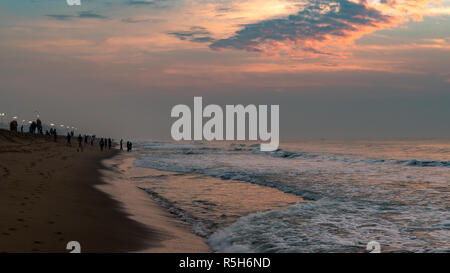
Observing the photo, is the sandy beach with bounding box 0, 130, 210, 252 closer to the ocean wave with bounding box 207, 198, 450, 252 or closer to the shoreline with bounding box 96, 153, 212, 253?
the shoreline with bounding box 96, 153, 212, 253

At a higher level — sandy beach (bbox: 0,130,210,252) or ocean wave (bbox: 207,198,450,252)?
sandy beach (bbox: 0,130,210,252)

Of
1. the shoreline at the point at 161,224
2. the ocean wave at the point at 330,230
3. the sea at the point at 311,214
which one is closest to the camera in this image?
the shoreline at the point at 161,224

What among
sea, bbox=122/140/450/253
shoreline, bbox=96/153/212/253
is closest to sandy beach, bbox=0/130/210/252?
shoreline, bbox=96/153/212/253

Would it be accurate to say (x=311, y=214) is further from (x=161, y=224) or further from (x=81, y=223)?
(x=81, y=223)

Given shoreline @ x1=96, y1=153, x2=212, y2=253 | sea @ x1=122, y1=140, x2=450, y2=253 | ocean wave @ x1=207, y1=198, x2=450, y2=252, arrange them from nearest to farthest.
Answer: shoreline @ x1=96, y1=153, x2=212, y2=253
ocean wave @ x1=207, y1=198, x2=450, y2=252
sea @ x1=122, y1=140, x2=450, y2=253

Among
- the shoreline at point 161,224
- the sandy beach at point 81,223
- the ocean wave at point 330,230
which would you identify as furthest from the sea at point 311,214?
the sandy beach at point 81,223

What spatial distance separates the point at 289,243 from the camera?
877 centimetres

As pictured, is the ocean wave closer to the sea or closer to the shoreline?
the sea

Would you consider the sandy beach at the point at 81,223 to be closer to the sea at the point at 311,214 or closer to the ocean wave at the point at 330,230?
the sea at the point at 311,214

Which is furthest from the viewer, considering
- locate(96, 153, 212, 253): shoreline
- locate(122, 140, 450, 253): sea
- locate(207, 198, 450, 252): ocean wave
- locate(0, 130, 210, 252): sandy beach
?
locate(122, 140, 450, 253): sea

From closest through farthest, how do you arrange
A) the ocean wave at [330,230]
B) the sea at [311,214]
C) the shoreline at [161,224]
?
the shoreline at [161,224], the ocean wave at [330,230], the sea at [311,214]

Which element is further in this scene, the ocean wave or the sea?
the sea

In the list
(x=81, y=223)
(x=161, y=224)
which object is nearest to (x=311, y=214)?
(x=161, y=224)
